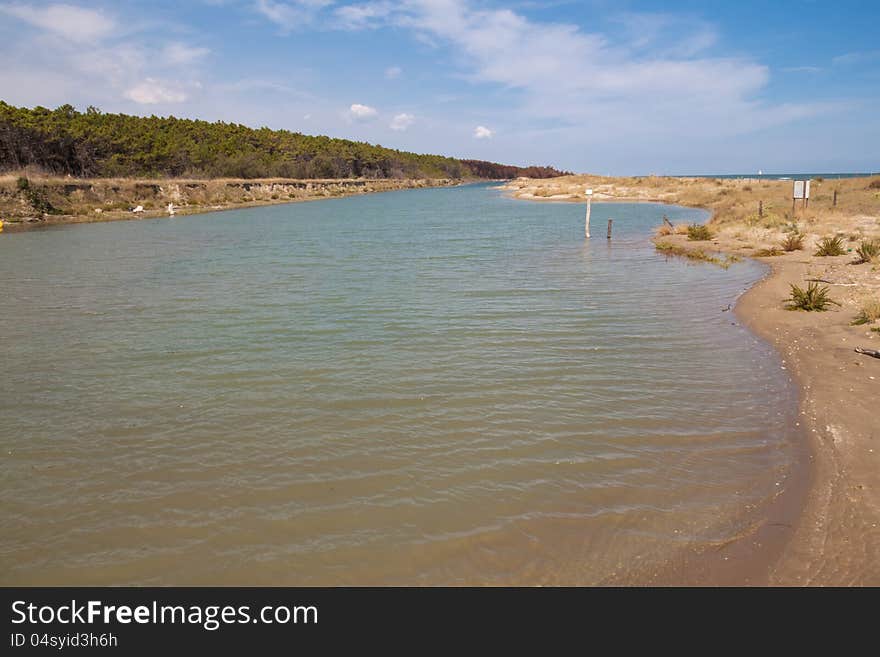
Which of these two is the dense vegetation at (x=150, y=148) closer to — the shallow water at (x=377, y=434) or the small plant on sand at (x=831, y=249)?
the shallow water at (x=377, y=434)

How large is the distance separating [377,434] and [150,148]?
8508 cm

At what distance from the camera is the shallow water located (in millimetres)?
4996

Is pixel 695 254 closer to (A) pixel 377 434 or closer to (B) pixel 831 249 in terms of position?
(B) pixel 831 249

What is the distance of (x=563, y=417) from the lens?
7.62 meters

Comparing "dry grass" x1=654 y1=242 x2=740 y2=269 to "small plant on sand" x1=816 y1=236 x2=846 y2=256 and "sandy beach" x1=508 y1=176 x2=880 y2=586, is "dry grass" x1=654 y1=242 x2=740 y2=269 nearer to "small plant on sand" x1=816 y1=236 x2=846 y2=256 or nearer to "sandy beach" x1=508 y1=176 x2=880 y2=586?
"sandy beach" x1=508 y1=176 x2=880 y2=586

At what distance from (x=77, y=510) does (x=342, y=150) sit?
137m

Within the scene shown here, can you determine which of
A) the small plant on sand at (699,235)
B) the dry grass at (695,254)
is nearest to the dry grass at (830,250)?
the dry grass at (695,254)

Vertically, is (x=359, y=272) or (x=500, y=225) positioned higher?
(x=500, y=225)

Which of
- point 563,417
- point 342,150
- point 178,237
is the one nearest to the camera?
point 563,417

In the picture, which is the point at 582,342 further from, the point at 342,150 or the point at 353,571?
the point at 342,150

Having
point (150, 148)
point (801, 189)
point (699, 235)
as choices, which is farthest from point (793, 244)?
point (150, 148)

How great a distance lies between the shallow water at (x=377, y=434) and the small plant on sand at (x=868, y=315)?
7.80 ft

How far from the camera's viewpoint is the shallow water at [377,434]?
4996mm
